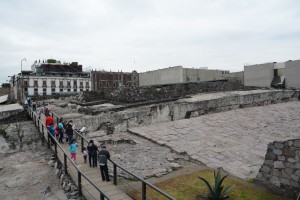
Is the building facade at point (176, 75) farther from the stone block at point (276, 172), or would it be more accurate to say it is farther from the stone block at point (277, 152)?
the stone block at point (276, 172)

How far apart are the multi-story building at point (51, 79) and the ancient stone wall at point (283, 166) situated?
48471mm

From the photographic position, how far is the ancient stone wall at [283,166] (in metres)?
6.92

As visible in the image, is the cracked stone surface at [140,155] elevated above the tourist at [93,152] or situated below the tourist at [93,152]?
below

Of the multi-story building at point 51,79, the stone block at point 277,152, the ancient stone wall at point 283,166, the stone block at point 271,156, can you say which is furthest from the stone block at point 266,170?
the multi-story building at point 51,79

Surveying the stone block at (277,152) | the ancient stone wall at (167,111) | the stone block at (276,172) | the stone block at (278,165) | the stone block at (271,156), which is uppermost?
the ancient stone wall at (167,111)

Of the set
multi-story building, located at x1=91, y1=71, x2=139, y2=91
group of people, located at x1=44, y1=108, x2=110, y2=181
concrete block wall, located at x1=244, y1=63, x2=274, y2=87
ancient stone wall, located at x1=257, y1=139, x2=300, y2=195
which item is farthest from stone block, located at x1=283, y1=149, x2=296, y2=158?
multi-story building, located at x1=91, y1=71, x2=139, y2=91

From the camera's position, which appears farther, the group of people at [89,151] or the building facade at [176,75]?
the building facade at [176,75]

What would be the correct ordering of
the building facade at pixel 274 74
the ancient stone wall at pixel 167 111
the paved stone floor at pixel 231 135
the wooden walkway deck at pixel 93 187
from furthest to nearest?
the building facade at pixel 274 74, the ancient stone wall at pixel 167 111, the paved stone floor at pixel 231 135, the wooden walkway deck at pixel 93 187

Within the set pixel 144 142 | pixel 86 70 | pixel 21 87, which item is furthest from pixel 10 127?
pixel 86 70

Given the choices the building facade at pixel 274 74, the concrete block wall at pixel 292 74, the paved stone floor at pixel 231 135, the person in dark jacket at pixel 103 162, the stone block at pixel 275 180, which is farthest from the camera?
the building facade at pixel 274 74

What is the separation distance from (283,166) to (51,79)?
55.0 m

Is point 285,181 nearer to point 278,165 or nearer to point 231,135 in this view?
point 278,165

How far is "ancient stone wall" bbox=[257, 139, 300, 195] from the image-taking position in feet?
22.7

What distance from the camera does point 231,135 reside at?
12.6 metres
